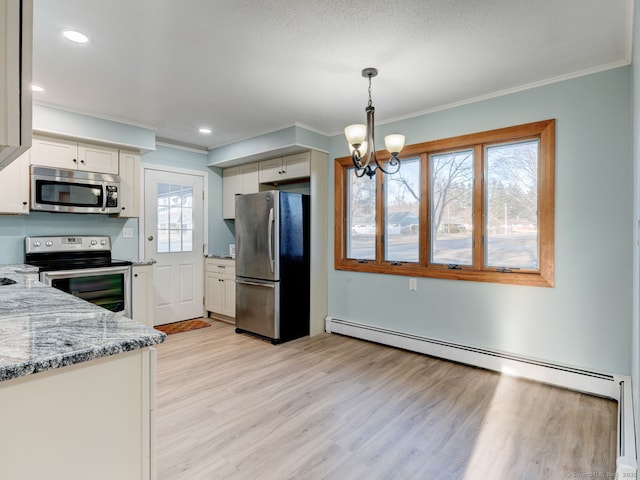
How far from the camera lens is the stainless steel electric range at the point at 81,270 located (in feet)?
10.6

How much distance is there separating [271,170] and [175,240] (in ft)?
5.15

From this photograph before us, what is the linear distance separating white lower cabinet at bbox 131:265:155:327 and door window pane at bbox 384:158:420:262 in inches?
99.8

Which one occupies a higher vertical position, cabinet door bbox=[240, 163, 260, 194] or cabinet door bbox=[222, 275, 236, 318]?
cabinet door bbox=[240, 163, 260, 194]

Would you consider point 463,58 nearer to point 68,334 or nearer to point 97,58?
point 97,58

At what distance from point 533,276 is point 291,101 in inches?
98.4

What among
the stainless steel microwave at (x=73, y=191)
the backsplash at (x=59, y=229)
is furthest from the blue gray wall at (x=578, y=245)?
the backsplash at (x=59, y=229)

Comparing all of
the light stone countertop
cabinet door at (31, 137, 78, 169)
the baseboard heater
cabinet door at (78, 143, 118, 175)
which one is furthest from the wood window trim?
the light stone countertop

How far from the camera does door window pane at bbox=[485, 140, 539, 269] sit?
292 cm

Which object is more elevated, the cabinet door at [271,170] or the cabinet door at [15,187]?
the cabinet door at [271,170]

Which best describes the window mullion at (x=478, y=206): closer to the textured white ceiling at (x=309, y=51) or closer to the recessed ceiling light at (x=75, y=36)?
the textured white ceiling at (x=309, y=51)

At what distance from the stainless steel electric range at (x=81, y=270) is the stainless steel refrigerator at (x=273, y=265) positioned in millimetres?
1207

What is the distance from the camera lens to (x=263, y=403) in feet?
8.21

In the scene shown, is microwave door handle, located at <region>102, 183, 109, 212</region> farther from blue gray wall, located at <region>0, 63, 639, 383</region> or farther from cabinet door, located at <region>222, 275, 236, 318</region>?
cabinet door, located at <region>222, 275, 236, 318</region>

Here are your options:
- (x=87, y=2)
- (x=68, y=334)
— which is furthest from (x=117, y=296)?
(x=68, y=334)
